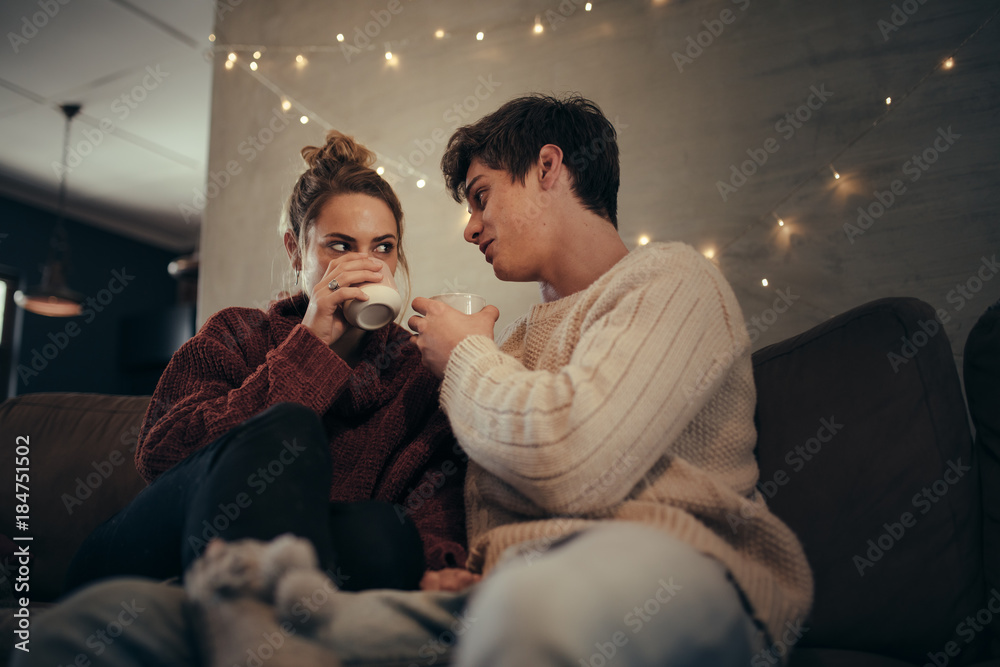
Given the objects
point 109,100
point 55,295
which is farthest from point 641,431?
point 55,295

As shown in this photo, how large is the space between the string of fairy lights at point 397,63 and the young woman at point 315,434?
0.59 meters

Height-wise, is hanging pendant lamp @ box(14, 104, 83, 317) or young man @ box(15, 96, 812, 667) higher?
hanging pendant lamp @ box(14, 104, 83, 317)

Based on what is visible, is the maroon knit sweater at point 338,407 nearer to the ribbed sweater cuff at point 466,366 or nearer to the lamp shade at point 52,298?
the ribbed sweater cuff at point 466,366

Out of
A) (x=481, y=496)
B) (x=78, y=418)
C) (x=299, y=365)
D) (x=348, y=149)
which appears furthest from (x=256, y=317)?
(x=78, y=418)

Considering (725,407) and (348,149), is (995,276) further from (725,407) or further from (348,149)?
(348,149)

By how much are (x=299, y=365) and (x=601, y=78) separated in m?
1.19

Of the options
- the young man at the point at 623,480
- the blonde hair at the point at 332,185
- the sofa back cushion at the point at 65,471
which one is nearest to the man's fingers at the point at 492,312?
the young man at the point at 623,480

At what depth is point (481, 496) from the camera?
3.28 ft

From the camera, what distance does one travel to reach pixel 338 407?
1.22 meters

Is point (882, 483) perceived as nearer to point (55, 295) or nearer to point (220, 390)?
point (220, 390)

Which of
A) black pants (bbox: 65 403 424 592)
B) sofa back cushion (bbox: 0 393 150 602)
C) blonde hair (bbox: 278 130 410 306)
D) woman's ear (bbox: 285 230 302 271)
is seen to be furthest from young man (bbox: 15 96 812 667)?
sofa back cushion (bbox: 0 393 150 602)

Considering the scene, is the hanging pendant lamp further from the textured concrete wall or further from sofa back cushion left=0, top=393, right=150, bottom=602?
sofa back cushion left=0, top=393, right=150, bottom=602

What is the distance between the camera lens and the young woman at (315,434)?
74 cm

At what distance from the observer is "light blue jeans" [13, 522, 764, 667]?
1.54 feet
